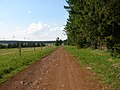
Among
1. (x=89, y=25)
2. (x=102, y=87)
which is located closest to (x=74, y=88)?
(x=102, y=87)

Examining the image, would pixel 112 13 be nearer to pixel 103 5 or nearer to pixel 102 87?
pixel 103 5

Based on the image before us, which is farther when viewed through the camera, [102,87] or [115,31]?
[115,31]

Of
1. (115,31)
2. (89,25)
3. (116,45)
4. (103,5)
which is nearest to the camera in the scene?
(103,5)

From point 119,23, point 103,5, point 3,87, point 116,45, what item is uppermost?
point 103,5

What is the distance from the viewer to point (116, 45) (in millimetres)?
23719

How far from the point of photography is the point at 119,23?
22.8m

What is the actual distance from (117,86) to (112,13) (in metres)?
12.2

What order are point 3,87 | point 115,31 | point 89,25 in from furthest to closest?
point 89,25 → point 115,31 → point 3,87

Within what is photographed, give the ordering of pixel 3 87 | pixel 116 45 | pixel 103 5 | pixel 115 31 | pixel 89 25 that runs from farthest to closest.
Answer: pixel 89 25, pixel 115 31, pixel 116 45, pixel 103 5, pixel 3 87

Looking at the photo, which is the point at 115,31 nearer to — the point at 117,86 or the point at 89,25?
the point at 89,25

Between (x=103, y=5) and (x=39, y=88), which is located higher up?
(x=103, y=5)

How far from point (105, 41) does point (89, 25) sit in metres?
2.93

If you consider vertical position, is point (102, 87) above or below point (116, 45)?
below

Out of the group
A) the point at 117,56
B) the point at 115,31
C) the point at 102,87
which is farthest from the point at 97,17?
the point at 102,87
